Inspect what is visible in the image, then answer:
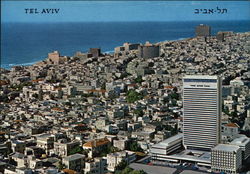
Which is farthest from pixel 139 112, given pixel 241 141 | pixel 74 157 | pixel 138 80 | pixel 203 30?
pixel 203 30

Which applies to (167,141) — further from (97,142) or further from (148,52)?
(148,52)

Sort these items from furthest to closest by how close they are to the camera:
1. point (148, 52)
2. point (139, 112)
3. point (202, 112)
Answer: point (148, 52), point (139, 112), point (202, 112)

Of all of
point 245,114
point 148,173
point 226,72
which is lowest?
point 148,173

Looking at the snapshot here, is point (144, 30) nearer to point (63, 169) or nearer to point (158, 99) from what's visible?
point (158, 99)

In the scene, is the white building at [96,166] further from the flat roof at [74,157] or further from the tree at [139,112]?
the tree at [139,112]

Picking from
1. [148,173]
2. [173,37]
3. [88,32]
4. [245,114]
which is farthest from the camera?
[88,32]

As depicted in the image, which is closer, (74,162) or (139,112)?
(74,162)

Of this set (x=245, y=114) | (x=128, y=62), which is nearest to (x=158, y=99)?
(x=245, y=114)
